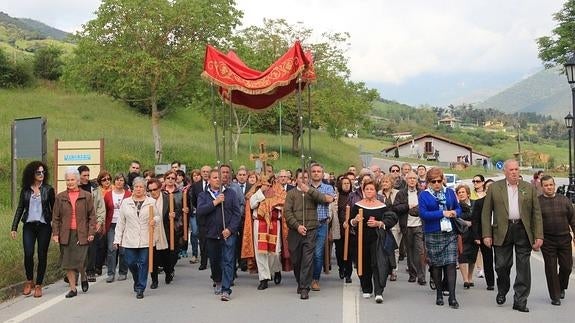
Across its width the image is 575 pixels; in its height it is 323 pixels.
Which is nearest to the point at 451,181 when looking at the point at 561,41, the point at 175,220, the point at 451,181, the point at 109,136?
the point at 451,181

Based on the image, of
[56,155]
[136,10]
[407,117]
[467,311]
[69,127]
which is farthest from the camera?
[407,117]

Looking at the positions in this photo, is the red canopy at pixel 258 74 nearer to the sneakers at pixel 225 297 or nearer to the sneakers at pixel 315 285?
the sneakers at pixel 315 285

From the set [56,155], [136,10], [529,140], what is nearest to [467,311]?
[56,155]

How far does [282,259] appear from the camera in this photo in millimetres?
10086

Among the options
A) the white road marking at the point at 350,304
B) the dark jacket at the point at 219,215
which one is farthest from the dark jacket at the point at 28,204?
the white road marking at the point at 350,304

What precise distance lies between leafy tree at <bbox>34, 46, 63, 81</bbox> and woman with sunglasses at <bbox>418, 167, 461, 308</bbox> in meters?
51.1

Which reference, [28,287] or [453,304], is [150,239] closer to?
[28,287]

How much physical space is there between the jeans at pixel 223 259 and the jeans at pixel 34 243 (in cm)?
226

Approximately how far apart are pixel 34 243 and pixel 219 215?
2586 millimetres

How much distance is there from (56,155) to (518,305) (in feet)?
35.7

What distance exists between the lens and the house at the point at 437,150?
95938 mm

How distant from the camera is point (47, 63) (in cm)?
5522

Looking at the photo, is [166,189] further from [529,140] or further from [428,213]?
[529,140]

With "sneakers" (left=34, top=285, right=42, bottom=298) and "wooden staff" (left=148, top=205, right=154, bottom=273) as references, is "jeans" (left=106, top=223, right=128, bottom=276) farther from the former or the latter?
"sneakers" (left=34, top=285, right=42, bottom=298)
